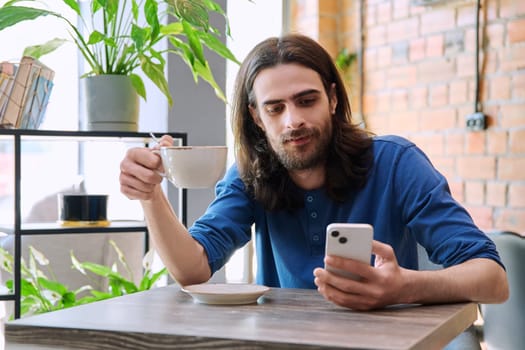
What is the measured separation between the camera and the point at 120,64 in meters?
2.02

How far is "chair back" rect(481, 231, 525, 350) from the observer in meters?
1.62

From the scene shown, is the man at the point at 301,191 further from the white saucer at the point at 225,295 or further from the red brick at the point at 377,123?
the red brick at the point at 377,123

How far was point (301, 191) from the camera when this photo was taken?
1637 millimetres

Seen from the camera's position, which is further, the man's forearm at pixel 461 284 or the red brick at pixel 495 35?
the red brick at pixel 495 35

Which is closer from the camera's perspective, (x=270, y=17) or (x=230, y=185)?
(x=230, y=185)

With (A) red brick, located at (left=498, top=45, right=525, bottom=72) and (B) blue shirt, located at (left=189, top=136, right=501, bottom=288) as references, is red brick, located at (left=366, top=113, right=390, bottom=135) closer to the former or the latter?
(A) red brick, located at (left=498, top=45, right=525, bottom=72)

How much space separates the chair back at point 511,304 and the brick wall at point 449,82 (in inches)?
28.6

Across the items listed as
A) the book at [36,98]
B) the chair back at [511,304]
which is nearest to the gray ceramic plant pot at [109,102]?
the book at [36,98]

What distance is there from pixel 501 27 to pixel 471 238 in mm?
1311

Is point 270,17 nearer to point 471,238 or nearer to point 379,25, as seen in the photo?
point 379,25

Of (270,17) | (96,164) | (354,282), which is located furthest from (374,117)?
(354,282)

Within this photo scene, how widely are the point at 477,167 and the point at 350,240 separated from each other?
1.55 m

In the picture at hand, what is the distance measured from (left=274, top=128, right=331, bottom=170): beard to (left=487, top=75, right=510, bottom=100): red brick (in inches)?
40.3

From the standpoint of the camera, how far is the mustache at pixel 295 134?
155cm
